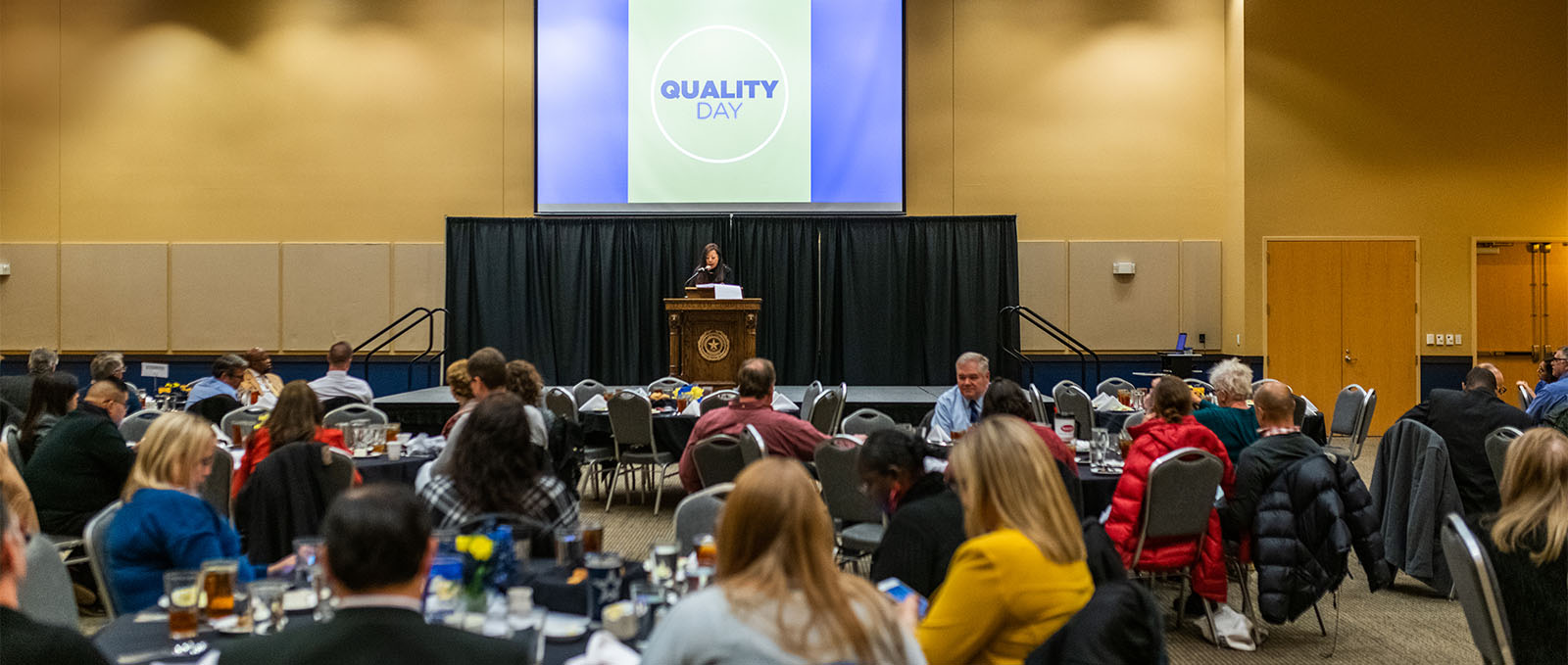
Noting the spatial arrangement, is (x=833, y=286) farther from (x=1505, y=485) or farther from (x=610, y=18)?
(x=1505, y=485)

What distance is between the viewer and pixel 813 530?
1676mm

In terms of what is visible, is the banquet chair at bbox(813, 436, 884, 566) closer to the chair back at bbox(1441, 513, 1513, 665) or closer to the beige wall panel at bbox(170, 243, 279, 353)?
the chair back at bbox(1441, 513, 1513, 665)

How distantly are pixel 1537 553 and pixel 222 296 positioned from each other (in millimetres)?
14094

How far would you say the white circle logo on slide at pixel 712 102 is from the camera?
12727 millimetres

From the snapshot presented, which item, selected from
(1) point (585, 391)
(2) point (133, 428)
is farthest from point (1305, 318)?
(2) point (133, 428)

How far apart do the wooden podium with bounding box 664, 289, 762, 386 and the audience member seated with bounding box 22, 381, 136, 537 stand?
19.8ft

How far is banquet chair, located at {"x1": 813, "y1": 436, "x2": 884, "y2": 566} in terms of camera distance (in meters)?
4.53

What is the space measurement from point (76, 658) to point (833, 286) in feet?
37.4

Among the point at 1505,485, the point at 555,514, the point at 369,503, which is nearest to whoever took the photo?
the point at 369,503

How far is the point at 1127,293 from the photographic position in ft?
42.3

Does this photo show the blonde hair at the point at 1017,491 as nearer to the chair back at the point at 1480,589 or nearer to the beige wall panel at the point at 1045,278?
the chair back at the point at 1480,589

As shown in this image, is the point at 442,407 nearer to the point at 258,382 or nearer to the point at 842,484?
the point at 258,382

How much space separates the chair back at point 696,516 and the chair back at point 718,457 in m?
1.69

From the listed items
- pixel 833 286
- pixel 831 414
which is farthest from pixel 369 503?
pixel 833 286
